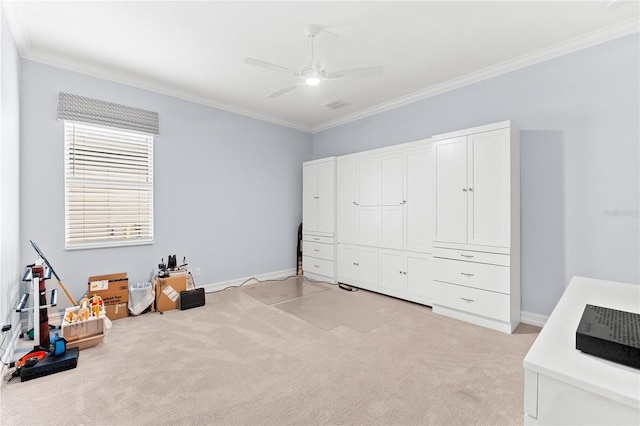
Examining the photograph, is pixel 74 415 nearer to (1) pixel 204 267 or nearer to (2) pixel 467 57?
(1) pixel 204 267

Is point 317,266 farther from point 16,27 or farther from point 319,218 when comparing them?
point 16,27

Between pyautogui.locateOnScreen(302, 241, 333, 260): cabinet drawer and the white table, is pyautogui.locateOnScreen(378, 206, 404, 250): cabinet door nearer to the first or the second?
pyautogui.locateOnScreen(302, 241, 333, 260): cabinet drawer

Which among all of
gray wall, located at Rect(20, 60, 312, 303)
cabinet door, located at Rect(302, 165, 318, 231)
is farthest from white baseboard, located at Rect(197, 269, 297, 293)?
cabinet door, located at Rect(302, 165, 318, 231)

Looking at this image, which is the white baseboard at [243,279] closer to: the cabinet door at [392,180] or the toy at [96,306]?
the toy at [96,306]

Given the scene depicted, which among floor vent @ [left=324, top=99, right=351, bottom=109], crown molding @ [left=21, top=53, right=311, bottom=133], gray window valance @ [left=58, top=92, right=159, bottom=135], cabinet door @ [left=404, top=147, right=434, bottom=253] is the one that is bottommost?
cabinet door @ [left=404, top=147, right=434, bottom=253]

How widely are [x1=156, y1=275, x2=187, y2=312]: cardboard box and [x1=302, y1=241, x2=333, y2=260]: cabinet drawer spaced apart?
2.10 m

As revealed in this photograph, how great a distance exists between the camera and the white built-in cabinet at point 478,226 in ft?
9.53

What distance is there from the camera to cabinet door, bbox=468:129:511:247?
2.90m

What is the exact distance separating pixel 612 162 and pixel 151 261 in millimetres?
5038

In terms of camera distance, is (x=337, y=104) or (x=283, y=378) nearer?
(x=283, y=378)

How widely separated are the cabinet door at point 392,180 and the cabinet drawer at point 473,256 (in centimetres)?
85

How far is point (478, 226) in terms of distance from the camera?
3.09m

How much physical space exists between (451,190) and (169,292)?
3.51 meters

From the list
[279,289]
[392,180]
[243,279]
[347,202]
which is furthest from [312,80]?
[243,279]
